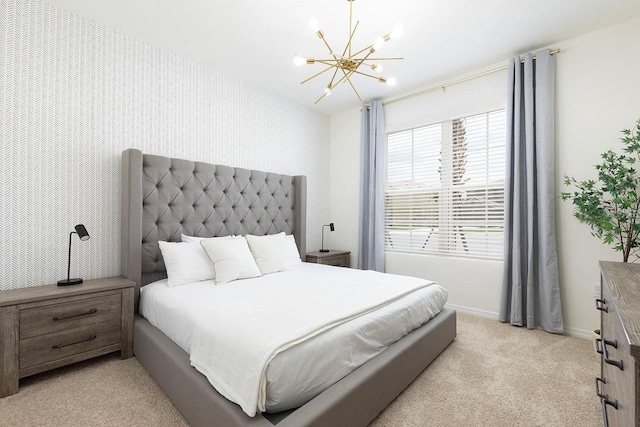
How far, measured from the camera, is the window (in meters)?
3.23

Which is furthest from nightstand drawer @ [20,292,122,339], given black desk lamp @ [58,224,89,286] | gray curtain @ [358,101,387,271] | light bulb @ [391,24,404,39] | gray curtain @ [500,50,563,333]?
gray curtain @ [500,50,563,333]

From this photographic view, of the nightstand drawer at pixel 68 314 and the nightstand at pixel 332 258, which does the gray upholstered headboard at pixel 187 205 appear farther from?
the nightstand drawer at pixel 68 314

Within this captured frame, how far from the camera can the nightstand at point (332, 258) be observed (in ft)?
12.7

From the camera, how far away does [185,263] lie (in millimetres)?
2479

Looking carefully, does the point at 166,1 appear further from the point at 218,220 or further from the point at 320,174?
the point at 320,174

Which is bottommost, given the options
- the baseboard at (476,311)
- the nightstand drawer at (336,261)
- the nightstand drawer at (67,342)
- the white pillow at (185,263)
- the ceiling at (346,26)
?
the baseboard at (476,311)

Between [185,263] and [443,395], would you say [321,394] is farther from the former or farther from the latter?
[185,263]

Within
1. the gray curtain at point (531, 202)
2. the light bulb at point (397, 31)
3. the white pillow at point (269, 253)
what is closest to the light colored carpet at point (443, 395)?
the gray curtain at point (531, 202)

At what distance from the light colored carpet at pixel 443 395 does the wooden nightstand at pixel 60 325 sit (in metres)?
0.13

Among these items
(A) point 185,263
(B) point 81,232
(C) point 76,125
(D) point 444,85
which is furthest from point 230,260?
(D) point 444,85

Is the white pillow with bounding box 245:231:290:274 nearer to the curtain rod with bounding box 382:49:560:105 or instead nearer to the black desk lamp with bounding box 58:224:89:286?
the black desk lamp with bounding box 58:224:89:286

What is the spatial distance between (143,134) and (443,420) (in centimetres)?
313

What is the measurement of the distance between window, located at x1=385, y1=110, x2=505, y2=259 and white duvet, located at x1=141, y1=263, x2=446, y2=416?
47.8 inches

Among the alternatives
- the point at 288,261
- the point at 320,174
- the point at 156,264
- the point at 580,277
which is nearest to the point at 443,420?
the point at 288,261
